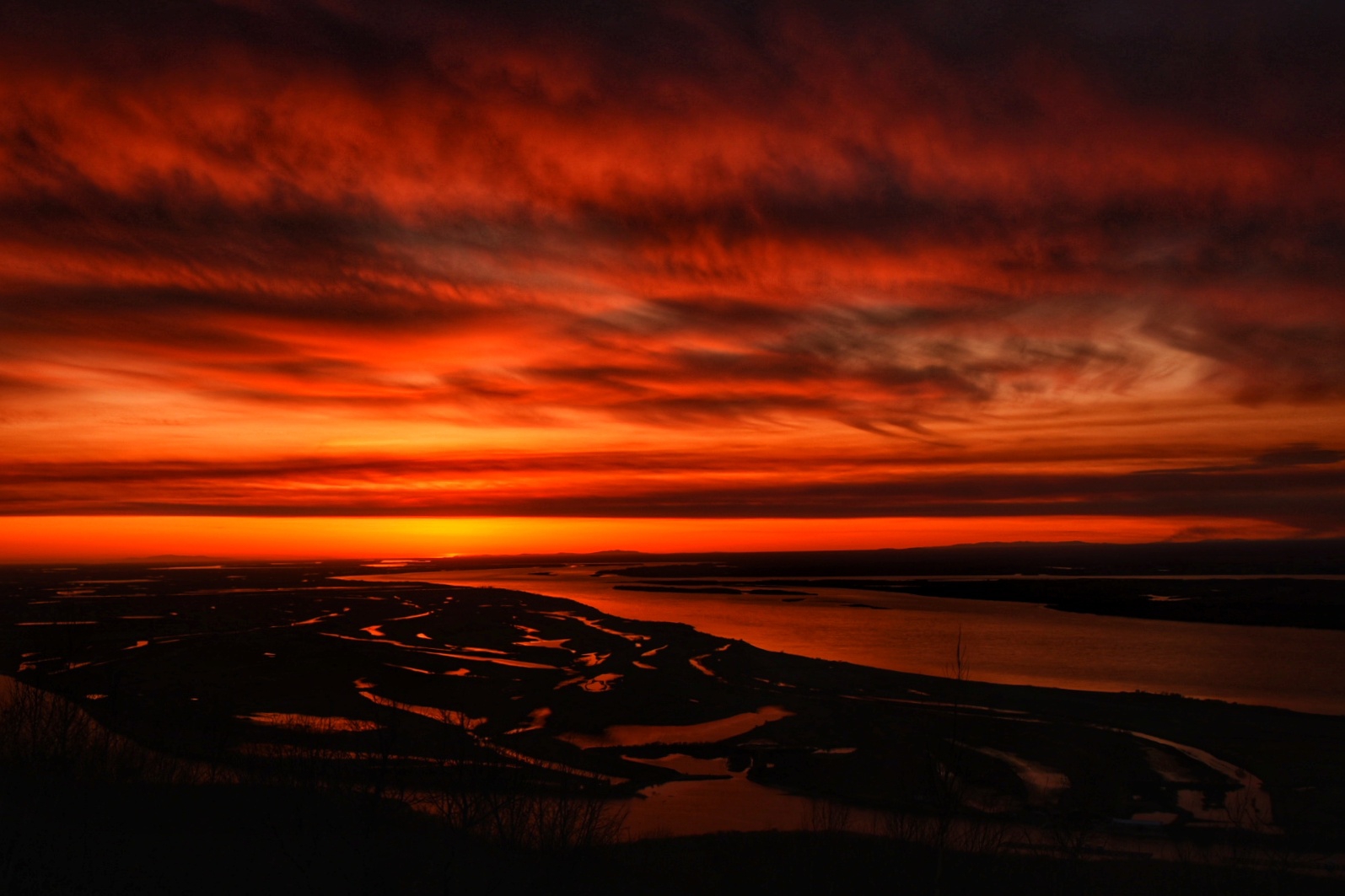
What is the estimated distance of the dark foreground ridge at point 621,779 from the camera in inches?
597

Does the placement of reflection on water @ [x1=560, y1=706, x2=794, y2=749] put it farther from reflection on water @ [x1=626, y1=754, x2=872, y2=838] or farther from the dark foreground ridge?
reflection on water @ [x1=626, y1=754, x2=872, y2=838]

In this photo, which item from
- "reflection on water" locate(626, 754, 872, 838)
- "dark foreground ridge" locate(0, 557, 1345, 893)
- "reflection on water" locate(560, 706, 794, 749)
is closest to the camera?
"dark foreground ridge" locate(0, 557, 1345, 893)

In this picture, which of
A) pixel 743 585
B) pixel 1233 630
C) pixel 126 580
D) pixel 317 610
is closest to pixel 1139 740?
pixel 1233 630

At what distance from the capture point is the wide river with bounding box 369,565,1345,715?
3562 centimetres

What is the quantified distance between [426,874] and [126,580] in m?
125

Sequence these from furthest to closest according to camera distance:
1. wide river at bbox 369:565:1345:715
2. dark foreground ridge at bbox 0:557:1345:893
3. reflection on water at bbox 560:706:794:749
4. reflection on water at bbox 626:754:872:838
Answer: wide river at bbox 369:565:1345:715
reflection on water at bbox 560:706:794:749
reflection on water at bbox 626:754:872:838
dark foreground ridge at bbox 0:557:1345:893

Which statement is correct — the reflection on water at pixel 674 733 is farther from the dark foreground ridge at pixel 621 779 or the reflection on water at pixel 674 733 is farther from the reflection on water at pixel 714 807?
the reflection on water at pixel 714 807

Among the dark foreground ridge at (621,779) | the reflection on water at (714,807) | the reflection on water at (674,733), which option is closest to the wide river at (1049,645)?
the dark foreground ridge at (621,779)

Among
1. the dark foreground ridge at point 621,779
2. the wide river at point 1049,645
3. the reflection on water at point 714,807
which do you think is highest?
the wide river at point 1049,645

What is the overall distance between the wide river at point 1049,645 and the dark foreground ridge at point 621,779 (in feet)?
17.7

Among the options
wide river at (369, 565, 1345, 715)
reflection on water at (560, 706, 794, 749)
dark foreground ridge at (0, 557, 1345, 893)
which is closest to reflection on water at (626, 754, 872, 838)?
dark foreground ridge at (0, 557, 1345, 893)

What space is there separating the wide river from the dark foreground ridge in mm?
5390

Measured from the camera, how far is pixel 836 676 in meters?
35.1

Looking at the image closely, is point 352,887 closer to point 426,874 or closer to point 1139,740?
point 426,874
